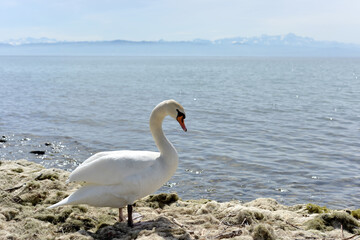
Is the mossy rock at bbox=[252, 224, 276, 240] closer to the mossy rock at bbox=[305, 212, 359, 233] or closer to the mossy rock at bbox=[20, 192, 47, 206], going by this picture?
the mossy rock at bbox=[305, 212, 359, 233]

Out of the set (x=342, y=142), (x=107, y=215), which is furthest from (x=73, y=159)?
(x=342, y=142)

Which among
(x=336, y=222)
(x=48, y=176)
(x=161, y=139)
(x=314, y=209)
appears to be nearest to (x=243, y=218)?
(x=336, y=222)

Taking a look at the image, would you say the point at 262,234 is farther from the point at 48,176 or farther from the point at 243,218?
the point at 48,176

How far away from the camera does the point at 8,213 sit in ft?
21.1

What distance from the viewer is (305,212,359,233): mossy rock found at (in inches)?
255

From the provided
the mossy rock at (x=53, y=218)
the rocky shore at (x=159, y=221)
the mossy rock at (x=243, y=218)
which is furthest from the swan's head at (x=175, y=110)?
the mossy rock at (x=53, y=218)

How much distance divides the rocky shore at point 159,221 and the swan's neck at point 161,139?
953 mm

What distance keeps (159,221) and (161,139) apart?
1.28m

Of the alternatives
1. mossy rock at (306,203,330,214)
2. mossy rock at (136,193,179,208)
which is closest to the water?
mossy rock at (306,203,330,214)

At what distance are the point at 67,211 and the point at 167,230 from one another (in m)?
1.76

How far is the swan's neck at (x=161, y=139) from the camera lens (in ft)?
21.3

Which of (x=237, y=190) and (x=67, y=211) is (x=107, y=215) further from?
(x=237, y=190)

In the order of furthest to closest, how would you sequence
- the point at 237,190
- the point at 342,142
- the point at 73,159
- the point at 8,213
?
1. the point at 342,142
2. the point at 73,159
3. the point at 237,190
4. the point at 8,213

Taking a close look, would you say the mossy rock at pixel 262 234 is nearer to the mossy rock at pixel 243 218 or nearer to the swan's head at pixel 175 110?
the mossy rock at pixel 243 218
